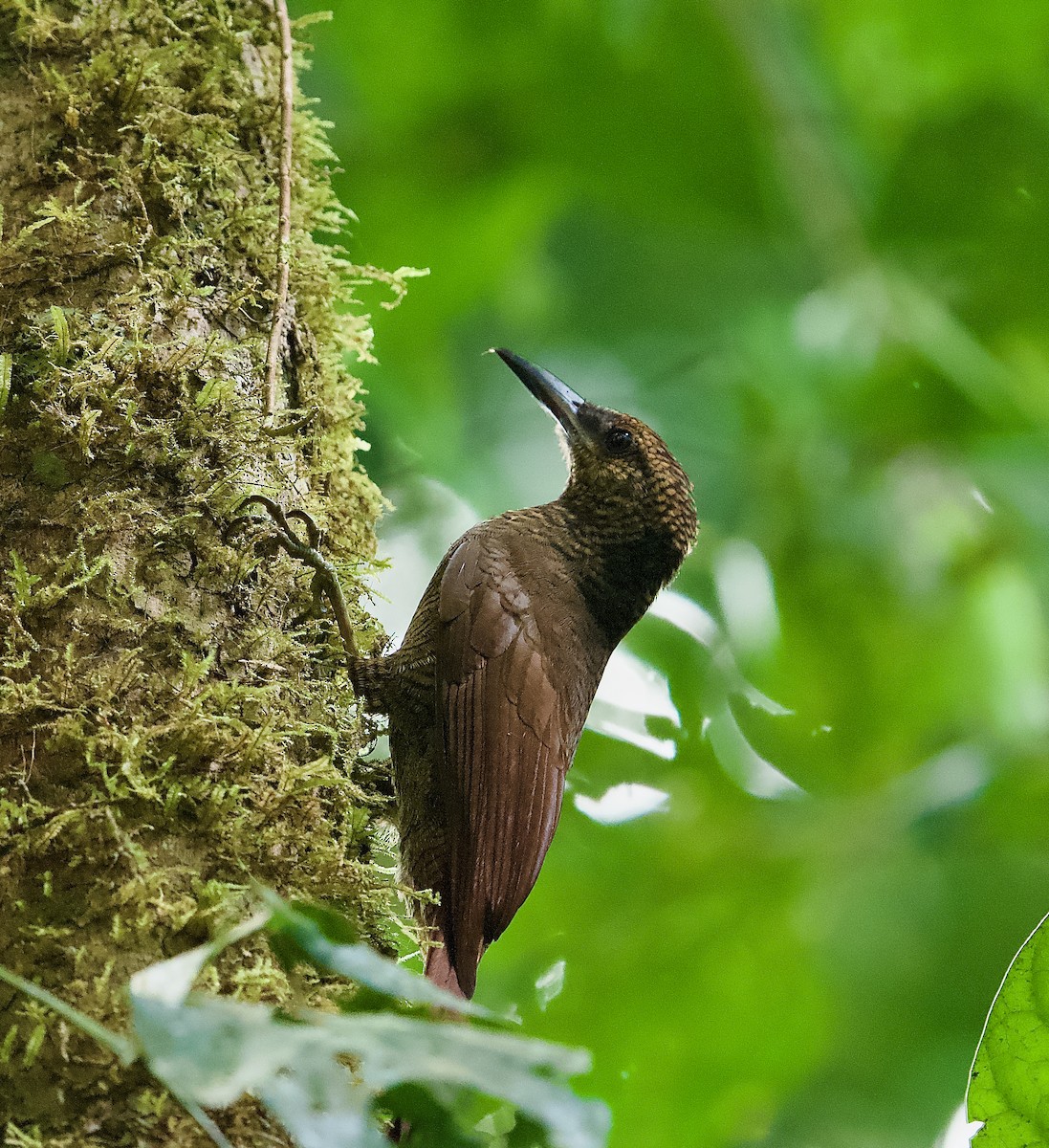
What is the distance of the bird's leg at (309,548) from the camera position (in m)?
1.80

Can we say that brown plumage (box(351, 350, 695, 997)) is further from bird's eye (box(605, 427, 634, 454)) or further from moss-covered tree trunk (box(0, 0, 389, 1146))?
moss-covered tree trunk (box(0, 0, 389, 1146))

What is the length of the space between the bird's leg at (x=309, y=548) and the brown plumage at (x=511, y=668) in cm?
18

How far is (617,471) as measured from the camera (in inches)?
115

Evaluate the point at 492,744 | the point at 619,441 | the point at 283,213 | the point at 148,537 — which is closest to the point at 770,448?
the point at 619,441

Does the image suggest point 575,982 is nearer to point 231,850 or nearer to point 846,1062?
point 846,1062

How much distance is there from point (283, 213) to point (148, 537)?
2.29 ft

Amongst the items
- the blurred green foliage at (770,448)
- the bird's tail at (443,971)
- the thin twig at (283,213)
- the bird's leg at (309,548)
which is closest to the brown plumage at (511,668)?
the bird's tail at (443,971)

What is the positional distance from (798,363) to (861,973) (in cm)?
181

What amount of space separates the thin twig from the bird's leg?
0.17 meters

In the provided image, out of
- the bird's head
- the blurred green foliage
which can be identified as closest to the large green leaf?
the bird's head

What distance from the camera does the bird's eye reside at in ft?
9.68

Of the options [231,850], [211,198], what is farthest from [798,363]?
[231,850]

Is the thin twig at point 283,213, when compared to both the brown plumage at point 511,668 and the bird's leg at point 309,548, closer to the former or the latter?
the bird's leg at point 309,548

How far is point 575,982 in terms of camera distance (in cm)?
325
